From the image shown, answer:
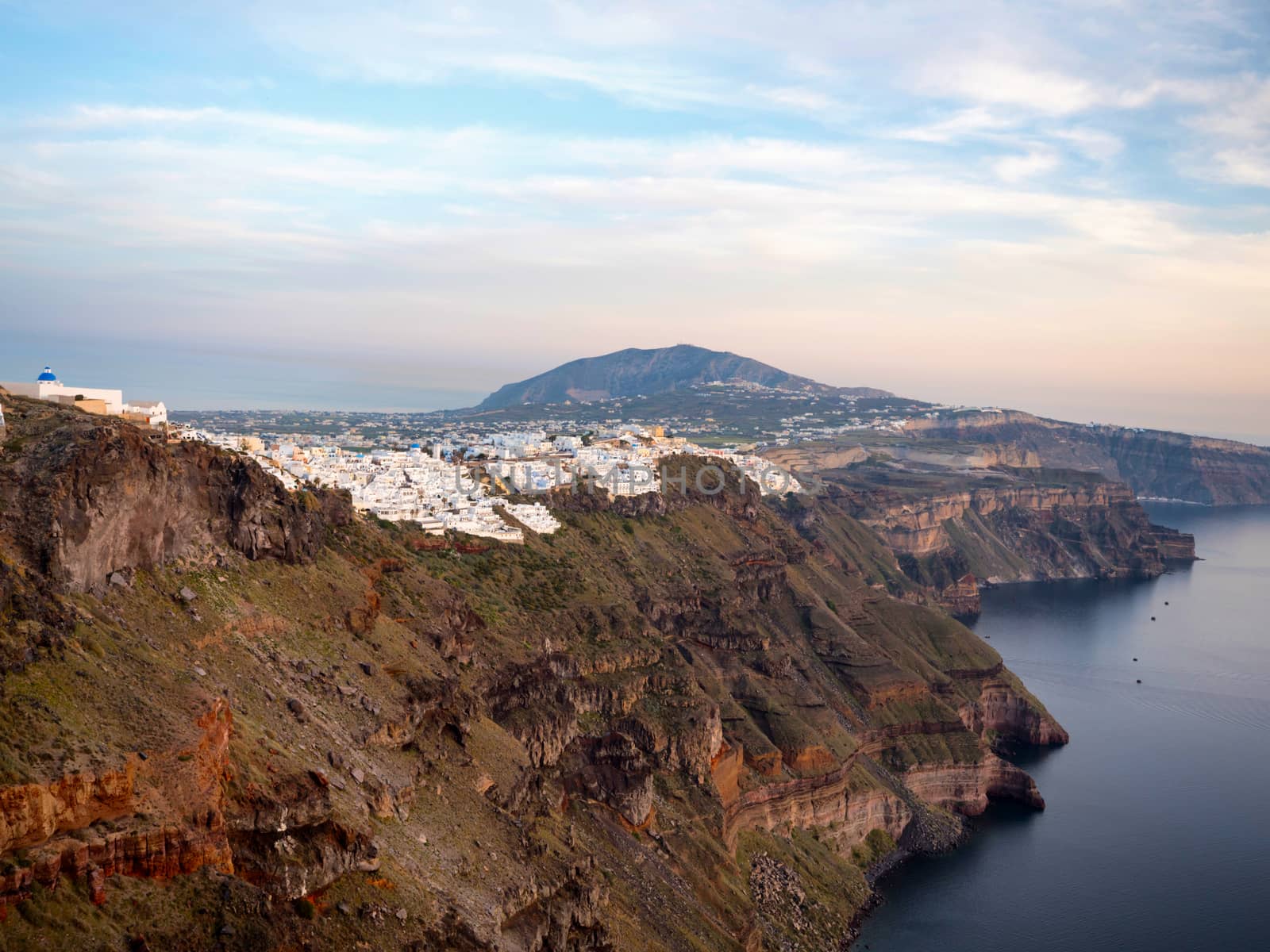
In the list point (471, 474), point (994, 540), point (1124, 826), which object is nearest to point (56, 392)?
point (471, 474)

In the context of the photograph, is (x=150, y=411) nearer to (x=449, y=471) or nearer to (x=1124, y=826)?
(x=449, y=471)

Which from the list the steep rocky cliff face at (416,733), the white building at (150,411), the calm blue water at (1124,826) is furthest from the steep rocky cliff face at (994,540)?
the white building at (150,411)

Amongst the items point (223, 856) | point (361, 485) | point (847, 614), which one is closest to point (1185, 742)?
point (847, 614)

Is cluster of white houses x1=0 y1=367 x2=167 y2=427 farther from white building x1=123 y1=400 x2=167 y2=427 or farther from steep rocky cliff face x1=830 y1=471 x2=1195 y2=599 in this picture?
steep rocky cliff face x1=830 y1=471 x2=1195 y2=599

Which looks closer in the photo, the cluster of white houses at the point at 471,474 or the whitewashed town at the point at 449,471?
the whitewashed town at the point at 449,471

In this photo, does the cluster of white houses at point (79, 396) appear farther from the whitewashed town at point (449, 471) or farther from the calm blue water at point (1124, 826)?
the calm blue water at point (1124, 826)
